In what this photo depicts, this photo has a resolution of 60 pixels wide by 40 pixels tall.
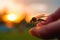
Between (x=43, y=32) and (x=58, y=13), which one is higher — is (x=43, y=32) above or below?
below

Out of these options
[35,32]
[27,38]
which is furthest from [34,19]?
[35,32]

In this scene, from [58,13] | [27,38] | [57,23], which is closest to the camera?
[57,23]

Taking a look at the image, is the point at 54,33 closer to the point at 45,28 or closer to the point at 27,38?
the point at 45,28

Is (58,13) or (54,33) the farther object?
(58,13)

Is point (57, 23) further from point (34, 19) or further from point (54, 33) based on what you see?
point (34, 19)

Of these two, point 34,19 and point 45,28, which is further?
point 34,19

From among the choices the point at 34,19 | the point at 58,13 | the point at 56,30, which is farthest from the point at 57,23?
the point at 34,19

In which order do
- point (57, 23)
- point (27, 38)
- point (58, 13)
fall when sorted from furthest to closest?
point (27, 38) < point (58, 13) < point (57, 23)

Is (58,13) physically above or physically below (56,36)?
above

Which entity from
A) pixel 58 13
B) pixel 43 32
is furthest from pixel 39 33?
pixel 58 13
